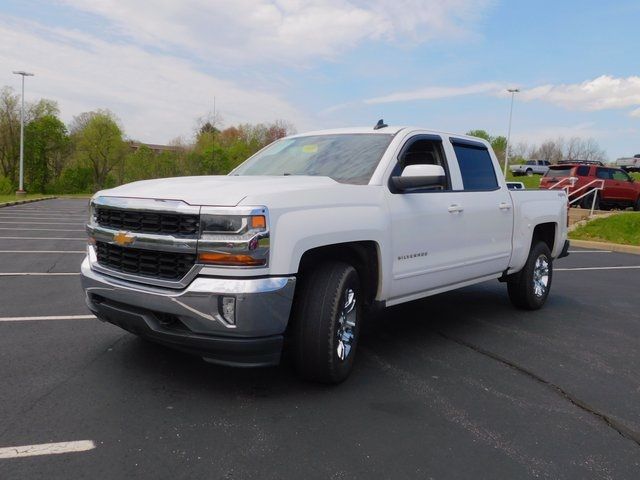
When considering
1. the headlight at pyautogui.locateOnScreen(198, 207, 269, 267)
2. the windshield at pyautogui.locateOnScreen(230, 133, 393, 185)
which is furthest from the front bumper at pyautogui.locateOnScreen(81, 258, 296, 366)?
the windshield at pyautogui.locateOnScreen(230, 133, 393, 185)

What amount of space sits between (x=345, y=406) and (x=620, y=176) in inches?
789

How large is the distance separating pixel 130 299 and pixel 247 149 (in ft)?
162

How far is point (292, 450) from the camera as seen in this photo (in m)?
2.89

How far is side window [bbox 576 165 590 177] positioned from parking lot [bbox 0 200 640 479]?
49.6ft

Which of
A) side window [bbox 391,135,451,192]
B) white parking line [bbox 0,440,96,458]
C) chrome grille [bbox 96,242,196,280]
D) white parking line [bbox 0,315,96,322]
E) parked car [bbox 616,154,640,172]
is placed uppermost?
parked car [bbox 616,154,640,172]

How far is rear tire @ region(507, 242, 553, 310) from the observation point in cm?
625

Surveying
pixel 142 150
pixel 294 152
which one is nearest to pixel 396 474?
pixel 294 152

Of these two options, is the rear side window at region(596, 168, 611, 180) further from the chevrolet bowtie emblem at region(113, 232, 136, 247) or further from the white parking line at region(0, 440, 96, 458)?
the white parking line at region(0, 440, 96, 458)

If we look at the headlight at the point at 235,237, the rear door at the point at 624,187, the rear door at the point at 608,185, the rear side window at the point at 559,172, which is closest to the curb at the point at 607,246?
the rear side window at the point at 559,172

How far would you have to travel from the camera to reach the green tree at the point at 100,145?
190 ft

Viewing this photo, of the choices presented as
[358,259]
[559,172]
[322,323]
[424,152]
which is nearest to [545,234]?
[424,152]

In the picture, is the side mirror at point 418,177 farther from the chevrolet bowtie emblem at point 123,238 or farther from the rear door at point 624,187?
the rear door at point 624,187

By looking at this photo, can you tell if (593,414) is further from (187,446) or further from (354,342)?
(187,446)

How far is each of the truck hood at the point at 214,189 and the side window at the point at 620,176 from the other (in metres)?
19.2
